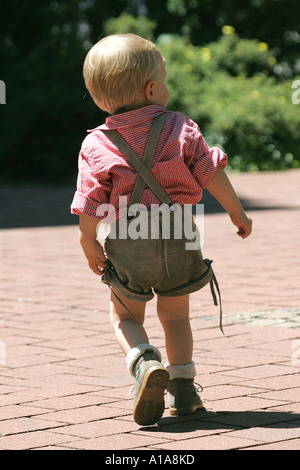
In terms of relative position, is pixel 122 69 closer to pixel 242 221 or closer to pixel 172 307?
pixel 242 221

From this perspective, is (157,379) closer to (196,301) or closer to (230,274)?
(196,301)

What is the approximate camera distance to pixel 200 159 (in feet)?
10.2

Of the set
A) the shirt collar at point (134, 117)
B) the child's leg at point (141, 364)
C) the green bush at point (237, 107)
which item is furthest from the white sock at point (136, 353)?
the green bush at point (237, 107)

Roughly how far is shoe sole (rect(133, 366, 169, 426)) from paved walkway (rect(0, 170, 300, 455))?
50mm

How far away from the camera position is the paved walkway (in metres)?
2.86

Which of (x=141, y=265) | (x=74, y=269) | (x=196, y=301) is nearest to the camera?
(x=141, y=265)

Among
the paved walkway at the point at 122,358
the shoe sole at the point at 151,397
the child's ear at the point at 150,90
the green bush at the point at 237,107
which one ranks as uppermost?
the child's ear at the point at 150,90

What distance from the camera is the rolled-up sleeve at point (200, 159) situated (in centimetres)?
309

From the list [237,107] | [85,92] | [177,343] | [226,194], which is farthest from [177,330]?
[237,107]

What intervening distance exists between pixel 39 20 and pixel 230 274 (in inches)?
492

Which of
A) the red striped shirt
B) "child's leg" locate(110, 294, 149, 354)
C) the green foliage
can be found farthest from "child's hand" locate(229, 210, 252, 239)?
the green foliage

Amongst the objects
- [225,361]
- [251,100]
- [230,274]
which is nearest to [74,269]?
[230,274]

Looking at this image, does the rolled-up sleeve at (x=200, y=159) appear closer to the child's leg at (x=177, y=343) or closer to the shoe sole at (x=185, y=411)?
the child's leg at (x=177, y=343)

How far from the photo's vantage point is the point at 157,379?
287 centimetres
